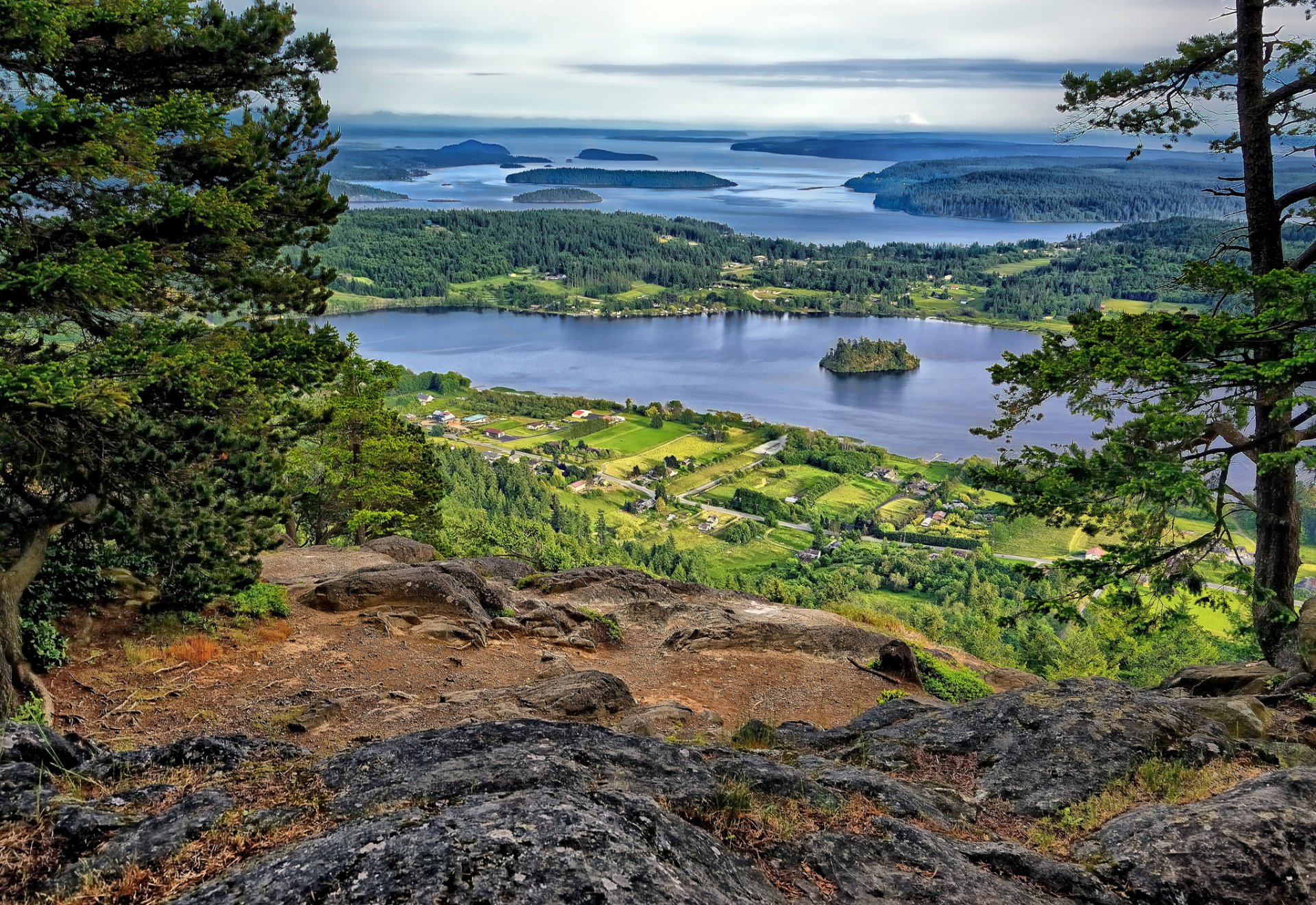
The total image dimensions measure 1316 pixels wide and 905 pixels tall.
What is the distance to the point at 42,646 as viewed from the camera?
861cm

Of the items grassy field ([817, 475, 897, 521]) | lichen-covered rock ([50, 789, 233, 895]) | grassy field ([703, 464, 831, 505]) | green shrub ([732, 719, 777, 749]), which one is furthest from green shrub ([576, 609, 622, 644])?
grassy field ([703, 464, 831, 505])

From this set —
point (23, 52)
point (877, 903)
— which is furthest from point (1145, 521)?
point (23, 52)

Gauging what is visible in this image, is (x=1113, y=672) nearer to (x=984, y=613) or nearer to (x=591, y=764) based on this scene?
(x=984, y=613)

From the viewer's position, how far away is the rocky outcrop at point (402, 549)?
1859cm

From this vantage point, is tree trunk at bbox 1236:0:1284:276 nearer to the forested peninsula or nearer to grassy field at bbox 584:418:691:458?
grassy field at bbox 584:418:691:458

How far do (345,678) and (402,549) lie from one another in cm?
897

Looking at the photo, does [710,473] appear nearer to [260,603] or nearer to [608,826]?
[260,603]

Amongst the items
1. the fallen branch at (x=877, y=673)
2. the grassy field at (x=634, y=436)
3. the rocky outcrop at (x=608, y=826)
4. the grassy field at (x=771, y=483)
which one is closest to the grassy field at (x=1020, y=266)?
the grassy field at (x=634, y=436)

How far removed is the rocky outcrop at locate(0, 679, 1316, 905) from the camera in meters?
3.44

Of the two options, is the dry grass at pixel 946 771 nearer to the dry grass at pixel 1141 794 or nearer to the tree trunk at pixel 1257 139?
the dry grass at pixel 1141 794

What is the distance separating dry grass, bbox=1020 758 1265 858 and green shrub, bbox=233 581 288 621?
1030cm

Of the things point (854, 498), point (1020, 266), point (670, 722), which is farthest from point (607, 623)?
point (1020, 266)

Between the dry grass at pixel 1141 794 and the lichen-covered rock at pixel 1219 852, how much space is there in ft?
1.06

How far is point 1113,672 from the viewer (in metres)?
31.3
